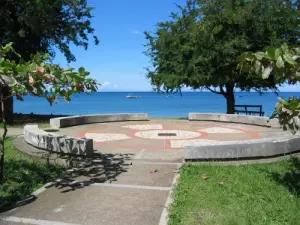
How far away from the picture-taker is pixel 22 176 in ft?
22.1

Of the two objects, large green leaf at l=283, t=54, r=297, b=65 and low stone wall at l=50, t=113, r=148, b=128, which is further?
low stone wall at l=50, t=113, r=148, b=128

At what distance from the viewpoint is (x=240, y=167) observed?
7.24 meters

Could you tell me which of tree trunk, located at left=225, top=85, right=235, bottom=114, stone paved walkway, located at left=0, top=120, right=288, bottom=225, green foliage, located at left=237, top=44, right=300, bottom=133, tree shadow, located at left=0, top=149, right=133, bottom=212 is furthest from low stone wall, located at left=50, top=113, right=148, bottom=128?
green foliage, located at left=237, top=44, right=300, bottom=133

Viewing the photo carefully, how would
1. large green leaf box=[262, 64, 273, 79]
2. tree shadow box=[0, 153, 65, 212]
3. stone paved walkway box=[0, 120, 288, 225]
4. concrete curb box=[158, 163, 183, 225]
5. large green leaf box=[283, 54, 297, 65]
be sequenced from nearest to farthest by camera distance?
large green leaf box=[283, 54, 297, 65]
large green leaf box=[262, 64, 273, 79]
concrete curb box=[158, 163, 183, 225]
stone paved walkway box=[0, 120, 288, 225]
tree shadow box=[0, 153, 65, 212]

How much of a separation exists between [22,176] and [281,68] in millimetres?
5307

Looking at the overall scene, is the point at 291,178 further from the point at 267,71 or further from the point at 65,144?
the point at 65,144

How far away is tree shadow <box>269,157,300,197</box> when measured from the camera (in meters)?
5.91

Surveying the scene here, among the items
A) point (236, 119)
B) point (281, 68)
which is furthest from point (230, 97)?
point (281, 68)

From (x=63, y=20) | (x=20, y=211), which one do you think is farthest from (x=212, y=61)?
(x=20, y=211)

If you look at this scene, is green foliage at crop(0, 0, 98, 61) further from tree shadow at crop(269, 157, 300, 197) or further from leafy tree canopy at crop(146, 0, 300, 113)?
tree shadow at crop(269, 157, 300, 197)

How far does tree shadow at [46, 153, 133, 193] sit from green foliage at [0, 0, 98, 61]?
11554mm

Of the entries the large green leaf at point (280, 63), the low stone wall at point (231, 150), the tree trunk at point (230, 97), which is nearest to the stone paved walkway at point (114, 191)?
the low stone wall at point (231, 150)

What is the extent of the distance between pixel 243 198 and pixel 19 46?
1707cm

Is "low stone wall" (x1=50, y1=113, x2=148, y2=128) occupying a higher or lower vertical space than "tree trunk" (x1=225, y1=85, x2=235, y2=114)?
lower
